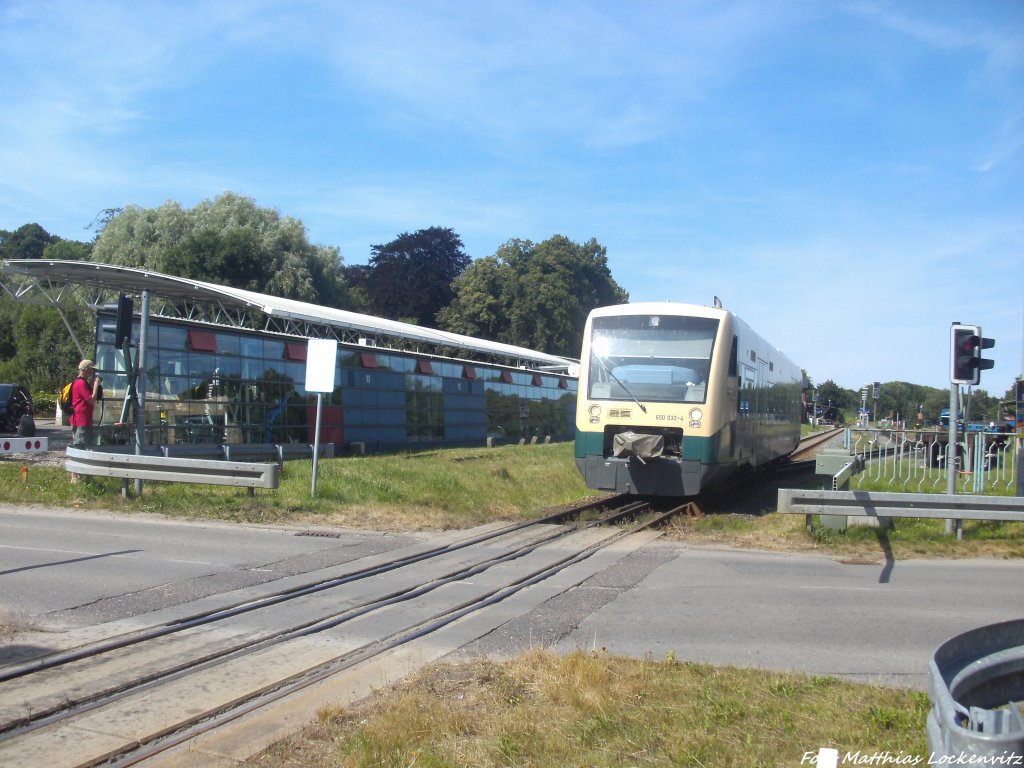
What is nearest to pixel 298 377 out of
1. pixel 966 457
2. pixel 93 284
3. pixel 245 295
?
pixel 245 295

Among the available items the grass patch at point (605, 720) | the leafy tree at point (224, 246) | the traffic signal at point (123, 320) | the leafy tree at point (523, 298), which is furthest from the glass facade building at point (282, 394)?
the leafy tree at point (523, 298)

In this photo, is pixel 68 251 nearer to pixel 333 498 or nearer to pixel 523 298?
pixel 523 298

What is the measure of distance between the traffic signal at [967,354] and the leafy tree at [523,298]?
53273 millimetres

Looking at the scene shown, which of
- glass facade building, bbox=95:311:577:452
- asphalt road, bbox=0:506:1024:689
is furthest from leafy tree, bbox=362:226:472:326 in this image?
asphalt road, bbox=0:506:1024:689

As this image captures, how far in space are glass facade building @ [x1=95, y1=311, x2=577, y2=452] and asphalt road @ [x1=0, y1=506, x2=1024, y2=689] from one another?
4935 millimetres

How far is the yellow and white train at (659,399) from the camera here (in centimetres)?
1392

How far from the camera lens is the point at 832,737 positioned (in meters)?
4.70

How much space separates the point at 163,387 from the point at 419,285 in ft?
162

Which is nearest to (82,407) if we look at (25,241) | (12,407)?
(12,407)

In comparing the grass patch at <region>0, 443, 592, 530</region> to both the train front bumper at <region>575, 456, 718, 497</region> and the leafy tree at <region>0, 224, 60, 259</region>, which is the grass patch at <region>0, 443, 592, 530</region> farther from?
the leafy tree at <region>0, 224, 60, 259</region>

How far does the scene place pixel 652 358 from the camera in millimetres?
14594

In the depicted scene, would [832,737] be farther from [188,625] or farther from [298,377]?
[298,377]

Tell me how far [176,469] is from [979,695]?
12.4 m

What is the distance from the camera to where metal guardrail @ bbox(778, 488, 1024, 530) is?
38.1 feet
